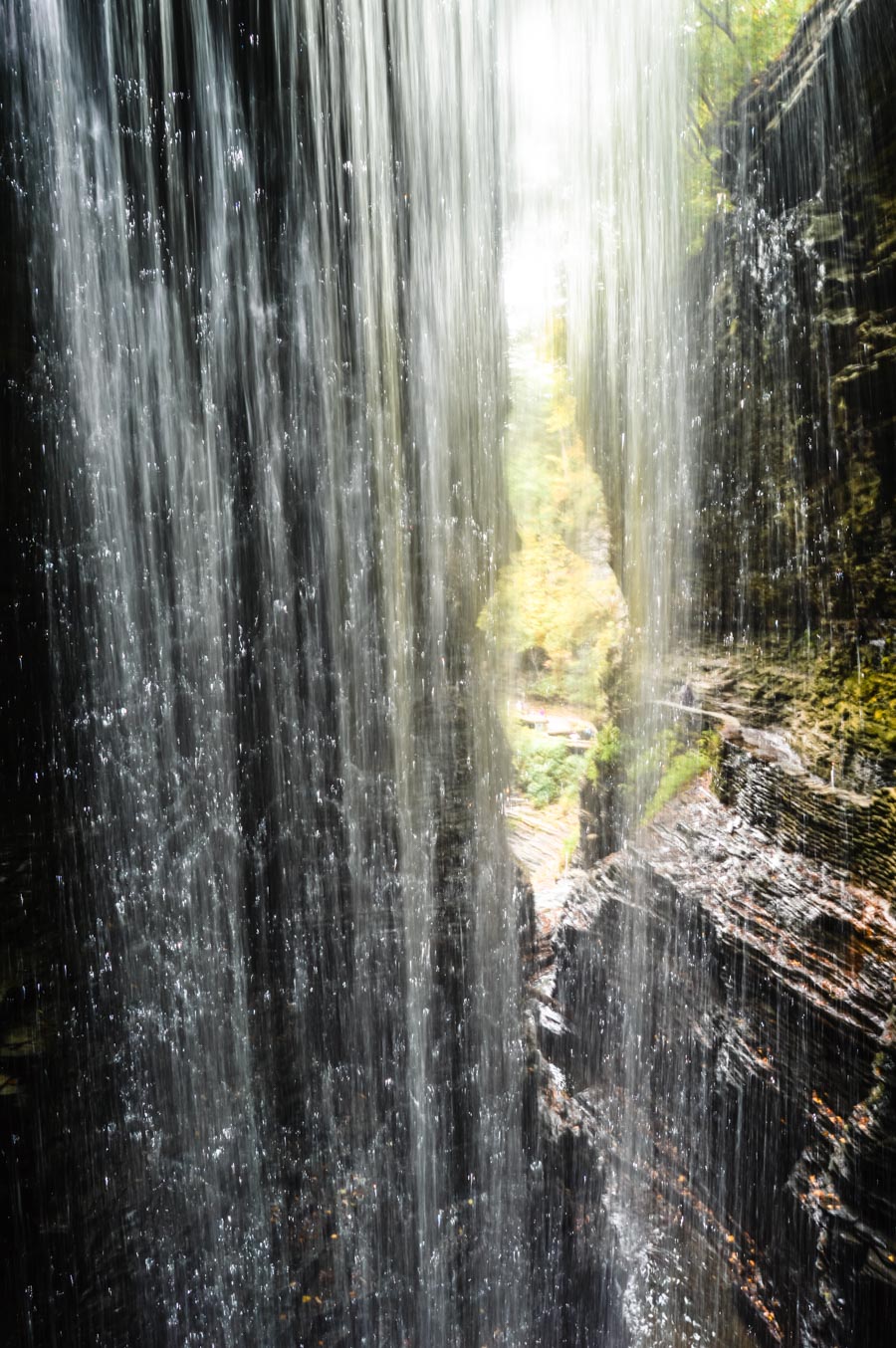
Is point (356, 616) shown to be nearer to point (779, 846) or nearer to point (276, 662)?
point (276, 662)

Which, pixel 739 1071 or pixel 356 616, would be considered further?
pixel 356 616

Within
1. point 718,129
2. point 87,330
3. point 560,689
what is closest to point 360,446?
point 87,330

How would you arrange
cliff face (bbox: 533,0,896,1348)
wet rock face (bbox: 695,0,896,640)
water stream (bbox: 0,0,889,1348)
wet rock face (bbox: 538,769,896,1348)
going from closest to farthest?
wet rock face (bbox: 538,769,896,1348)
cliff face (bbox: 533,0,896,1348)
wet rock face (bbox: 695,0,896,640)
water stream (bbox: 0,0,889,1348)

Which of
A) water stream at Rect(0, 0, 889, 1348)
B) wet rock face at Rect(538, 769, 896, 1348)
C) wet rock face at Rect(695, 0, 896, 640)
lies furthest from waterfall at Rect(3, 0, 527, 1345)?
wet rock face at Rect(695, 0, 896, 640)

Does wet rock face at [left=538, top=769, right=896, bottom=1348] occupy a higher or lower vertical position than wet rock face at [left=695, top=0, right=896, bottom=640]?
lower

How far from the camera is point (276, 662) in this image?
4898mm

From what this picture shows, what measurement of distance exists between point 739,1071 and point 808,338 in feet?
15.1

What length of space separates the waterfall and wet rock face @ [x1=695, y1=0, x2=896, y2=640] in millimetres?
1859

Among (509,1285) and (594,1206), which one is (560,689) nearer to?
(594,1206)

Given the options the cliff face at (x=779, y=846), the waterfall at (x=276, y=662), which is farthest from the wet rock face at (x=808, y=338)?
the waterfall at (x=276, y=662)

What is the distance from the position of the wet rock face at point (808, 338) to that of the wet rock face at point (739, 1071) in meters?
1.67

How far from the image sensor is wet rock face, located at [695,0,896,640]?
375 cm

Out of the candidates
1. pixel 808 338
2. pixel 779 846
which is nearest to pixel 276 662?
pixel 779 846

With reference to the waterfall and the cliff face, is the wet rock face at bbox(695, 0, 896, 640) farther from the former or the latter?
the waterfall
